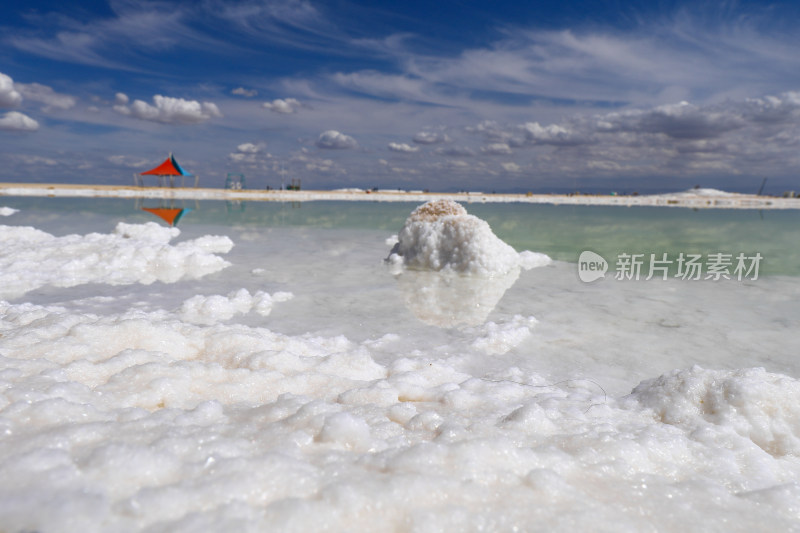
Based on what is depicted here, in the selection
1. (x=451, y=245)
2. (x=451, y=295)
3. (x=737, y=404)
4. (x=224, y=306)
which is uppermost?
(x=451, y=245)

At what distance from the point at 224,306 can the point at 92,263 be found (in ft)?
10.2

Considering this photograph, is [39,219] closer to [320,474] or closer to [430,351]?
[430,351]

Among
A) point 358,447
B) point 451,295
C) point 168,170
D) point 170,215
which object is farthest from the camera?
point 168,170

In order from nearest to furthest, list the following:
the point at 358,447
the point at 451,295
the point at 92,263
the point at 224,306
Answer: the point at 358,447
the point at 224,306
the point at 451,295
the point at 92,263

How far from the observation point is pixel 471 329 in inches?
177

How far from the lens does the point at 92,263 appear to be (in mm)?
6746

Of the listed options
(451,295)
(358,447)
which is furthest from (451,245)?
(358,447)

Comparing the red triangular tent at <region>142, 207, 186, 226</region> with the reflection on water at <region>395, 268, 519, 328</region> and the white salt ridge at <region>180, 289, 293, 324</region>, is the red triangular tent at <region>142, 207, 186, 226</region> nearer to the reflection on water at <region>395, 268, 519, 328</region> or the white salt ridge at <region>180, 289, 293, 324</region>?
the reflection on water at <region>395, 268, 519, 328</region>

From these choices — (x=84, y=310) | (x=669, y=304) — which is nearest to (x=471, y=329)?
(x=669, y=304)

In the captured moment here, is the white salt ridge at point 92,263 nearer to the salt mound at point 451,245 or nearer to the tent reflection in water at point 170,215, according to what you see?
the salt mound at point 451,245

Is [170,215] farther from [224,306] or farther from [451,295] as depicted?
[451,295]

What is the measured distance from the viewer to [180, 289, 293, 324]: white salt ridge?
182 inches

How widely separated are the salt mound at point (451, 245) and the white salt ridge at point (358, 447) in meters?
4.32

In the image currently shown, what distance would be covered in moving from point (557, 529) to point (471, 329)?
3040 millimetres
